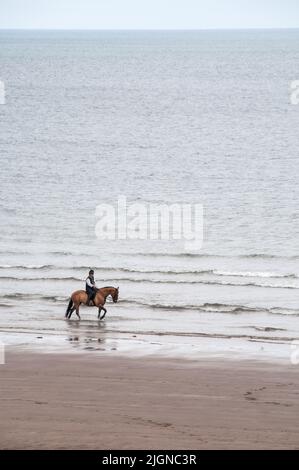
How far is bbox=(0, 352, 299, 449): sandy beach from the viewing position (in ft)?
47.0

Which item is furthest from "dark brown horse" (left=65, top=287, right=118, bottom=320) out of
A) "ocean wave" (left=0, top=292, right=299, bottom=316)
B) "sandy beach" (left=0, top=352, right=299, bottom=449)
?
"sandy beach" (left=0, top=352, right=299, bottom=449)

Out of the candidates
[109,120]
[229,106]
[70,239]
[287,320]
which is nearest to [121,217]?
[70,239]

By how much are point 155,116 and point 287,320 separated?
7761cm

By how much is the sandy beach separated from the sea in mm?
1891

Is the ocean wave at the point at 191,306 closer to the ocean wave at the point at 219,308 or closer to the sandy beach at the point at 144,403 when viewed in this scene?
the ocean wave at the point at 219,308

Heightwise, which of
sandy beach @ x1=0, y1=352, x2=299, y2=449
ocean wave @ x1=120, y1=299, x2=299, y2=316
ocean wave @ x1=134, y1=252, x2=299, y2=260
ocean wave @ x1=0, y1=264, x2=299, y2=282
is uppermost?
ocean wave @ x1=134, y1=252, x2=299, y2=260

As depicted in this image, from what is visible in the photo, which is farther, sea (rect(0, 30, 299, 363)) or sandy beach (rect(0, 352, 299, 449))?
sea (rect(0, 30, 299, 363))

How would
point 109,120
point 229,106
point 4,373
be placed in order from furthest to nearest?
point 229,106, point 109,120, point 4,373

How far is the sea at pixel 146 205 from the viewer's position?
27.5 metres

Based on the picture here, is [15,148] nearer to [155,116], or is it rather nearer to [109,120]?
[109,120]

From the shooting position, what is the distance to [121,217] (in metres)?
51.4

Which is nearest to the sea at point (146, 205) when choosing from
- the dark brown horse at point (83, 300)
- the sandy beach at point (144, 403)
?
the dark brown horse at point (83, 300)

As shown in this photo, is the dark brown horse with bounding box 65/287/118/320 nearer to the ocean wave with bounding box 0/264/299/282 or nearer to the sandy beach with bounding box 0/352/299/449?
the sandy beach with bounding box 0/352/299/449

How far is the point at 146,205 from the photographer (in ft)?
178
